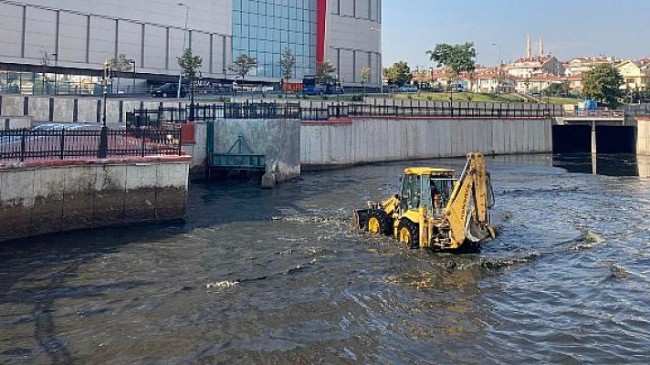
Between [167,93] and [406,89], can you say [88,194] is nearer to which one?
[167,93]

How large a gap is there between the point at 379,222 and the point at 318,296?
21.8ft

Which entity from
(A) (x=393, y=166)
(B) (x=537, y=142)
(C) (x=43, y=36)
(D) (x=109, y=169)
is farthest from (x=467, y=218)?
(C) (x=43, y=36)

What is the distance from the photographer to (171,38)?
284 feet

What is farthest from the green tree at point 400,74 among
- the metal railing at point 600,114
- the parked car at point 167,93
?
the parked car at point 167,93

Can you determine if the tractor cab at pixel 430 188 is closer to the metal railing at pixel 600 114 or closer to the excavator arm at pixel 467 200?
the excavator arm at pixel 467 200

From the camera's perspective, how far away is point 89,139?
24.5 meters

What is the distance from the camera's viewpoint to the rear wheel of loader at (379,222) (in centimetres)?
1997

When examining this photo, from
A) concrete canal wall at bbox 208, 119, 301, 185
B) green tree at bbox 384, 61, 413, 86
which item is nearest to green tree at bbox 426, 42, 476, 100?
green tree at bbox 384, 61, 413, 86

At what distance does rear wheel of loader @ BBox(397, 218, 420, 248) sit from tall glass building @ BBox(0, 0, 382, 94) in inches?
1926

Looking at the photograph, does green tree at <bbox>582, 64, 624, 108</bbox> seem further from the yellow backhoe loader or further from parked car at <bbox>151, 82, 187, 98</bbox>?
the yellow backhoe loader

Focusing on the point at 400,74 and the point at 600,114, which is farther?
the point at 400,74

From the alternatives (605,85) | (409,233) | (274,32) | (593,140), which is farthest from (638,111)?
(409,233)

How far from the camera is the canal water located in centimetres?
1077

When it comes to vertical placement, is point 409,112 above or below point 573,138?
above
